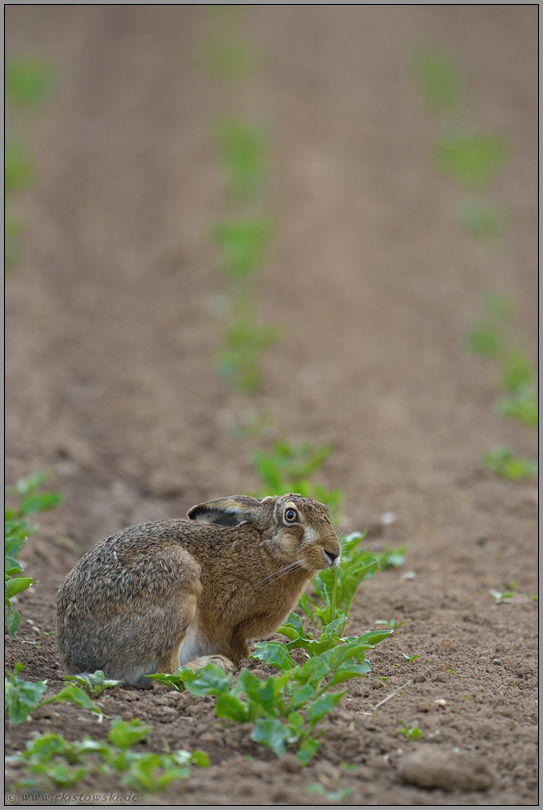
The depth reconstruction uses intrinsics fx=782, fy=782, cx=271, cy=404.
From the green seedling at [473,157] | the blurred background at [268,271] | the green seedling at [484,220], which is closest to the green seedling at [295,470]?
the blurred background at [268,271]

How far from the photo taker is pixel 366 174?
53.6ft

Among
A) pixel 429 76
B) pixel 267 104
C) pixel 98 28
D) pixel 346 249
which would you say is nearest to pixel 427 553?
pixel 346 249

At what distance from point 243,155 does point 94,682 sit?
43.2 ft

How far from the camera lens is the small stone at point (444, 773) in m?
3.27

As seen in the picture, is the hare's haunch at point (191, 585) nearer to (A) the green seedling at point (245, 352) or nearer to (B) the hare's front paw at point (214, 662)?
(B) the hare's front paw at point (214, 662)

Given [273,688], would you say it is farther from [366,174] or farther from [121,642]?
[366,174]

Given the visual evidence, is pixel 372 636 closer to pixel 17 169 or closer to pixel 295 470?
pixel 295 470

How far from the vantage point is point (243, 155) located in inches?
608

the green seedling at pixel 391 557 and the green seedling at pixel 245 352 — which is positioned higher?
the green seedling at pixel 245 352

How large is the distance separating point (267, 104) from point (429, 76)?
4588mm

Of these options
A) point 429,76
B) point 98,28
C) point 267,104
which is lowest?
point 267,104

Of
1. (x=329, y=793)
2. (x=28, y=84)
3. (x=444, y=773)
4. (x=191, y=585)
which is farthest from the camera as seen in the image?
(x=28, y=84)

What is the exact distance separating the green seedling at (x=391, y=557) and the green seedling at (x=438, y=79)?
626 inches

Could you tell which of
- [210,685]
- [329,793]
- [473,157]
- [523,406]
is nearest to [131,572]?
[210,685]
